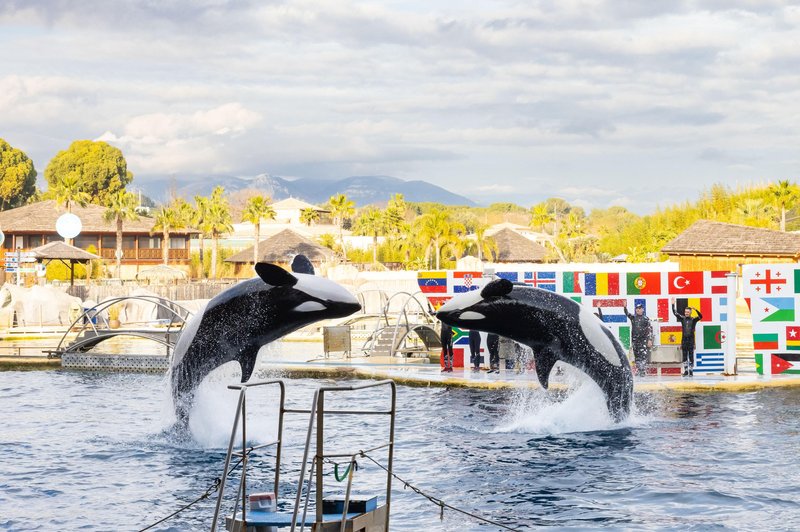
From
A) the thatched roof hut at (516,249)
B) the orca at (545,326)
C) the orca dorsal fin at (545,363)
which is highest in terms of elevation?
the thatched roof hut at (516,249)

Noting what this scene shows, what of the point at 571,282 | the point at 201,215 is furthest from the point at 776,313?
the point at 201,215

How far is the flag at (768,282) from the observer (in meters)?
24.6

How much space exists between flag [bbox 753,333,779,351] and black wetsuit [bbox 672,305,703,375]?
5.09ft

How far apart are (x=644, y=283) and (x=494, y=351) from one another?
4043 millimetres

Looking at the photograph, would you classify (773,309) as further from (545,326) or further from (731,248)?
(731,248)

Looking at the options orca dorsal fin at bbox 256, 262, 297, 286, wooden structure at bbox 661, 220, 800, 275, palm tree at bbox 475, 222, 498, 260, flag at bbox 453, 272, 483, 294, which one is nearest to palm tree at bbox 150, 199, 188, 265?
palm tree at bbox 475, 222, 498, 260

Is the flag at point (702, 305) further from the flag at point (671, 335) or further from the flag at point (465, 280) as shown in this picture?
the flag at point (465, 280)

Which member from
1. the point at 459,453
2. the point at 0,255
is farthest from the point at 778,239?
the point at 0,255

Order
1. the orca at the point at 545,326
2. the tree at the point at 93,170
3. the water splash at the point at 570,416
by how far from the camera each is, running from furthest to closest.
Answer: the tree at the point at 93,170 → the water splash at the point at 570,416 → the orca at the point at 545,326

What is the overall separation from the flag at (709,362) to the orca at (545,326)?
700cm

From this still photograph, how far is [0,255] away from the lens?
7875 cm

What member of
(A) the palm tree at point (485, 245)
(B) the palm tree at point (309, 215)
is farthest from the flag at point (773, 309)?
(B) the palm tree at point (309, 215)

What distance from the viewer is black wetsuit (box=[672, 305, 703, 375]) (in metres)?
23.9

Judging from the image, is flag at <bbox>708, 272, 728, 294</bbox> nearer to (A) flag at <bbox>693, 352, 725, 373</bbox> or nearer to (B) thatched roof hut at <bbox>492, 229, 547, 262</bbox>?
(A) flag at <bbox>693, 352, 725, 373</bbox>
